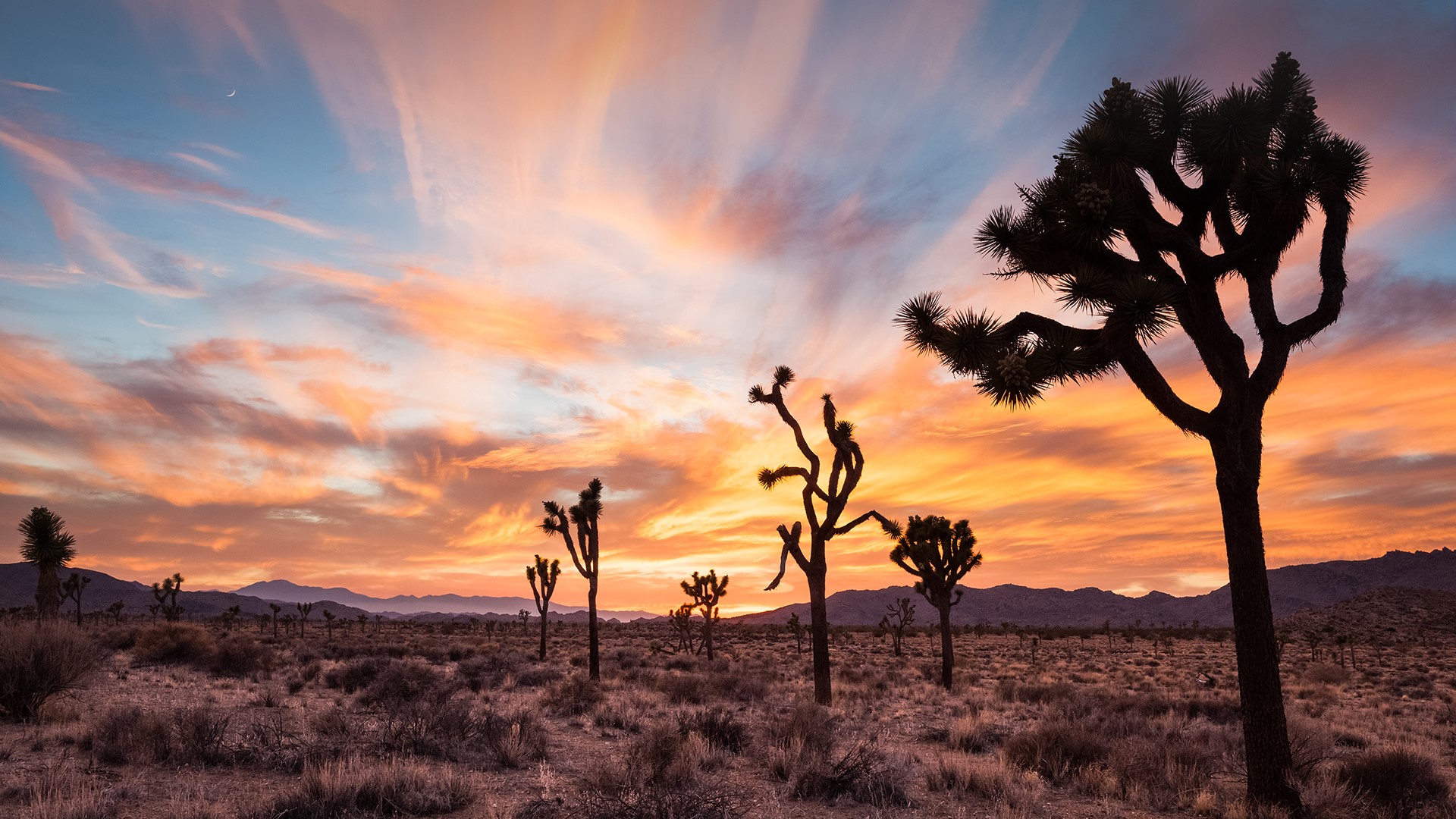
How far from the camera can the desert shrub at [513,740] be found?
11.5 meters

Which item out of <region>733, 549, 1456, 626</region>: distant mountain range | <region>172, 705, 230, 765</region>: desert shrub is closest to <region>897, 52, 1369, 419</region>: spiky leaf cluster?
<region>172, 705, 230, 765</region>: desert shrub

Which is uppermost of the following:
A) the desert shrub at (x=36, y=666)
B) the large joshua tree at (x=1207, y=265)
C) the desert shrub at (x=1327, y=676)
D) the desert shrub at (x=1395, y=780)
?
the large joshua tree at (x=1207, y=265)

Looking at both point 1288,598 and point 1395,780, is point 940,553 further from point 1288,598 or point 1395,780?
point 1288,598

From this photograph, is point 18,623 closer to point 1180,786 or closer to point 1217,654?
point 1180,786

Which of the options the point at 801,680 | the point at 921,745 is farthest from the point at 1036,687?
the point at 921,745

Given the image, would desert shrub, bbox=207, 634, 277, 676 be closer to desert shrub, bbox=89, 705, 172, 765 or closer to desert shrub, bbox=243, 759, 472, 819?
desert shrub, bbox=89, 705, 172, 765

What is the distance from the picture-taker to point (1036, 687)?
77.7 feet

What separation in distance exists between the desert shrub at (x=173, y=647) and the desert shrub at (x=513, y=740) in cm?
1938

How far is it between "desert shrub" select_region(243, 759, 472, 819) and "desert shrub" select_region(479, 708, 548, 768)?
81.2 inches

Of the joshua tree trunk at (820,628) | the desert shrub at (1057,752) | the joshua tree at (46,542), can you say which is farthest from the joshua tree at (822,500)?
the joshua tree at (46,542)

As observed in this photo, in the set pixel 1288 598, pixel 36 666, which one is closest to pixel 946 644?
pixel 36 666

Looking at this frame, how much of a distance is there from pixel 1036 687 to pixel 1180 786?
15003 mm

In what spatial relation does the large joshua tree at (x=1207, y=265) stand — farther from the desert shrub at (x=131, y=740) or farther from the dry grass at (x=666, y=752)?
the desert shrub at (x=131, y=740)

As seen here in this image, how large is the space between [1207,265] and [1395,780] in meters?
7.16
